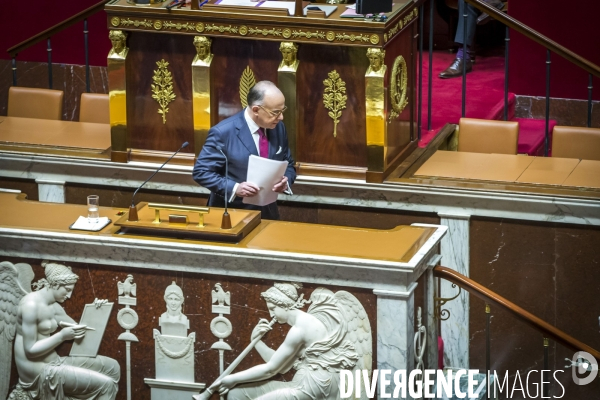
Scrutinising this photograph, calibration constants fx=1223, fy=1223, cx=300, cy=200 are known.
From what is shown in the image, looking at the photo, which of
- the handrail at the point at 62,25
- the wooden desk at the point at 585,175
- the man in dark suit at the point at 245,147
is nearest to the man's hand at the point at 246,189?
the man in dark suit at the point at 245,147

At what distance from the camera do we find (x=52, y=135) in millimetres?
7574

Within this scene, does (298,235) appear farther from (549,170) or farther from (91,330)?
(549,170)

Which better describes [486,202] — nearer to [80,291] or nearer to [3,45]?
[80,291]

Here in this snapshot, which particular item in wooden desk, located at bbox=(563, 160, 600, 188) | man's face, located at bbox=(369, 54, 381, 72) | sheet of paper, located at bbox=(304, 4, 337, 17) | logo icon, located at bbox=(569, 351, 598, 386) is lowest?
logo icon, located at bbox=(569, 351, 598, 386)

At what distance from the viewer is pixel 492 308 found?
6.66 meters

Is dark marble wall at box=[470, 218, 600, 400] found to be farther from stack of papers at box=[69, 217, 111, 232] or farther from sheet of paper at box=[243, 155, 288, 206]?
stack of papers at box=[69, 217, 111, 232]

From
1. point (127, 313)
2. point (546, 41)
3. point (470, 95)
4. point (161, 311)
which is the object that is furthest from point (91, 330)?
point (470, 95)

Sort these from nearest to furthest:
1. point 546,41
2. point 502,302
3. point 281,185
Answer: point 502,302, point 281,185, point 546,41

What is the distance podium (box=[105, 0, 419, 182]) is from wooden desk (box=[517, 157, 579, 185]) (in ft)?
2.46

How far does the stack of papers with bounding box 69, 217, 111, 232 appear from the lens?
5129mm

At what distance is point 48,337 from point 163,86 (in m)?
2.23

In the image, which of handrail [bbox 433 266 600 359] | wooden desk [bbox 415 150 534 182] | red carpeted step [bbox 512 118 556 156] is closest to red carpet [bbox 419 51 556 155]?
red carpeted step [bbox 512 118 556 156]

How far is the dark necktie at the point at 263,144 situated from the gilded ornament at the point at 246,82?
2.70 ft

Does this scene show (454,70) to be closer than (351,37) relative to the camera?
No
